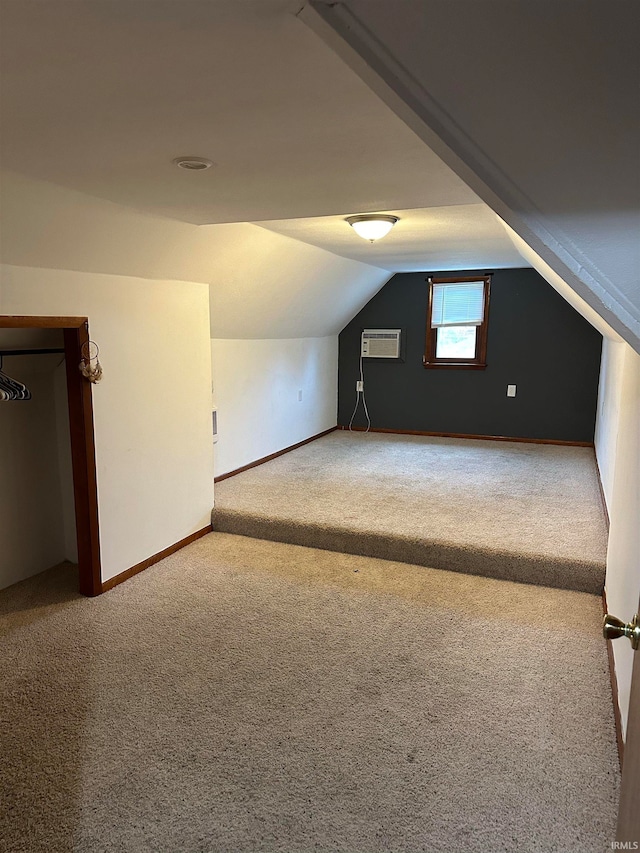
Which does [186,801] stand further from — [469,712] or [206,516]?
[206,516]

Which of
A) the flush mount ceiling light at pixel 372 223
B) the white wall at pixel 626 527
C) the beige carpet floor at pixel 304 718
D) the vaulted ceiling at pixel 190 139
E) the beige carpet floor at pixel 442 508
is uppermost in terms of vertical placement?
the flush mount ceiling light at pixel 372 223

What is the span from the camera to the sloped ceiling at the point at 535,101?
0.91 m

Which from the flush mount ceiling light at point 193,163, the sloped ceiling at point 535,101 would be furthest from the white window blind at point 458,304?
the sloped ceiling at point 535,101

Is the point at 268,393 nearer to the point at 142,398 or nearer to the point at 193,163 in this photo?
the point at 142,398

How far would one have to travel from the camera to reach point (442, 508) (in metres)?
3.90

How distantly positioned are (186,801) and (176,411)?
7.08ft

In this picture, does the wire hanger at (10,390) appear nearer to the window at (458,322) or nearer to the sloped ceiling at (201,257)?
the sloped ceiling at (201,257)

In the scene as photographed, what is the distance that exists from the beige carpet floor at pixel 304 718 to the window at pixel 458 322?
3305 millimetres

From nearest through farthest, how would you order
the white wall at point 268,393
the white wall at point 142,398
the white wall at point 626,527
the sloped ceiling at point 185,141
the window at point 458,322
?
the sloped ceiling at point 185,141 → the white wall at point 626,527 → the white wall at point 142,398 → the white wall at point 268,393 → the window at point 458,322

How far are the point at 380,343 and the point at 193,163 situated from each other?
181 inches

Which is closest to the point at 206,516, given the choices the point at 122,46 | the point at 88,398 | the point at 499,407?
the point at 88,398

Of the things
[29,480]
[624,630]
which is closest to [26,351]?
[29,480]

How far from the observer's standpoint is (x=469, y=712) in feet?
6.91

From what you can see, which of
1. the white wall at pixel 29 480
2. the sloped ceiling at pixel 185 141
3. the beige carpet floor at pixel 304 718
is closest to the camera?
the sloped ceiling at pixel 185 141
